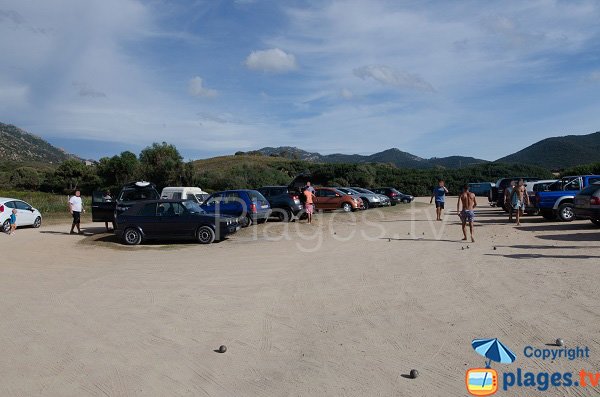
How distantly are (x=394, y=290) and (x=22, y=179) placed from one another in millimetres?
70611

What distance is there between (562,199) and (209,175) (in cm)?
3945

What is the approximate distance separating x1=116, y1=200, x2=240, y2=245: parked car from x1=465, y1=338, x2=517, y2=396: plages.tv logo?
10958mm

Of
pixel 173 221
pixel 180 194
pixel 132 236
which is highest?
pixel 180 194

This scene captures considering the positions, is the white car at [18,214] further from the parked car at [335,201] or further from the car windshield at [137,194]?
the parked car at [335,201]

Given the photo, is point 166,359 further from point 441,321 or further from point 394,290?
point 394,290

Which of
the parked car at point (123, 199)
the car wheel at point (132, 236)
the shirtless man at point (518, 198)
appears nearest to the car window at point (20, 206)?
the parked car at point (123, 199)

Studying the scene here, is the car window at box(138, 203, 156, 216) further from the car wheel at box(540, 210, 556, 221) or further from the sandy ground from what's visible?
the car wheel at box(540, 210, 556, 221)

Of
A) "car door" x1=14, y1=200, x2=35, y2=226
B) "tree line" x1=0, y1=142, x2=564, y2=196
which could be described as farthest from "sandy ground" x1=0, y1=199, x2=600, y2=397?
"tree line" x1=0, y1=142, x2=564, y2=196

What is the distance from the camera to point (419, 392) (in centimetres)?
434

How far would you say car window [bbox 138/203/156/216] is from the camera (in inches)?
624

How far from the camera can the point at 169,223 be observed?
15594 mm

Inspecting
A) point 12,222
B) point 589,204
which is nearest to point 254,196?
point 12,222

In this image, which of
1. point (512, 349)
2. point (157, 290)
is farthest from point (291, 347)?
point (157, 290)

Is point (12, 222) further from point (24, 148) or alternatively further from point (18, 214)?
point (24, 148)
